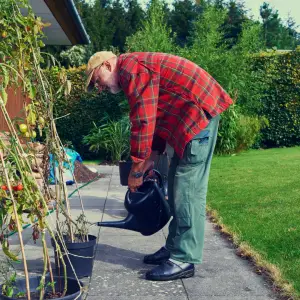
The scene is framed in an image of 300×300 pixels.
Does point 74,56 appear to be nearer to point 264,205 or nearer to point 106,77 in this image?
point 264,205

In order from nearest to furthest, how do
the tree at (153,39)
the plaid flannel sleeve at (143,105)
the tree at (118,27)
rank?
the plaid flannel sleeve at (143,105) → the tree at (153,39) → the tree at (118,27)

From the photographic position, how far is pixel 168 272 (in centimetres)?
418

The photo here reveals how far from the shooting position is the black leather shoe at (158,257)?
15.2 feet

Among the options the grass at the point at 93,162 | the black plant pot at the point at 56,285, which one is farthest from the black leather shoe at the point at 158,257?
the grass at the point at 93,162

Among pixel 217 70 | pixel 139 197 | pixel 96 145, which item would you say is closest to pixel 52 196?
pixel 139 197

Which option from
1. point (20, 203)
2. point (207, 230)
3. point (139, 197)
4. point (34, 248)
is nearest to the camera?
point (20, 203)

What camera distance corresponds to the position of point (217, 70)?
1521 centimetres

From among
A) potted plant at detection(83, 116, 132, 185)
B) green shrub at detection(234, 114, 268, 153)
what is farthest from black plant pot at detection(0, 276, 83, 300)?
green shrub at detection(234, 114, 268, 153)

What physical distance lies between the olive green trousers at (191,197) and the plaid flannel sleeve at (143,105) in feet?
1.09

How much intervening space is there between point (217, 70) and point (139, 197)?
36.3 ft

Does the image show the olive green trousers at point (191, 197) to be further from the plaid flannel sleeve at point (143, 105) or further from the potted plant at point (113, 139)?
the potted plant at point (113, 139)

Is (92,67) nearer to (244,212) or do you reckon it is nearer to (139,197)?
(139,197)

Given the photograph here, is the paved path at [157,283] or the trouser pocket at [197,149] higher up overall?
the trouser pocket at [197,149]

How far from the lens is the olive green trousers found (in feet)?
13.7
